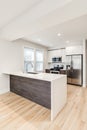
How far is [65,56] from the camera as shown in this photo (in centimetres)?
606

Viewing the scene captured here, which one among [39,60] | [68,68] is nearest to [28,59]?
[39,60]

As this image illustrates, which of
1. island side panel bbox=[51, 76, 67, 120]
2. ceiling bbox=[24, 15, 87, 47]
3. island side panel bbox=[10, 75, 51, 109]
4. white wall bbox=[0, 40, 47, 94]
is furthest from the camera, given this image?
white wall bbox=[0, 40, 47, 94]

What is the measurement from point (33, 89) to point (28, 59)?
2582mm

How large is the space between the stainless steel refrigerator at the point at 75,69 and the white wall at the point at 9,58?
9.32 feet

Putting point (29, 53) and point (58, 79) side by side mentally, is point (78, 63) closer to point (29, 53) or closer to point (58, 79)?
point (29, 53)

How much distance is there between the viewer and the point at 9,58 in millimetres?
4105

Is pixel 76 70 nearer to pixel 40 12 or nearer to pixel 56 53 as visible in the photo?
pixel 56 53

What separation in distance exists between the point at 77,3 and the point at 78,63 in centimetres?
405

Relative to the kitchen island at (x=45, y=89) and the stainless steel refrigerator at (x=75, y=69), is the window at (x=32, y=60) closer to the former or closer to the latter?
the kitchen island at (x=45, y=89)

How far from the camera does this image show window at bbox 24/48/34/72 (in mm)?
5073

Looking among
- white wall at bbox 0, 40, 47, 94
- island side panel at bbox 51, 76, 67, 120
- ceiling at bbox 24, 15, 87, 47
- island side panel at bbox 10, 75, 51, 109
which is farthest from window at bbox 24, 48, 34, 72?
island side panel at bbox 51, 76, 67, 120

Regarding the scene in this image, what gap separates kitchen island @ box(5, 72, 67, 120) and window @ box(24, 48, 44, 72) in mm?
1466

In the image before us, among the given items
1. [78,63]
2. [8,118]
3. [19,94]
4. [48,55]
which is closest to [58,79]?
[8,118]

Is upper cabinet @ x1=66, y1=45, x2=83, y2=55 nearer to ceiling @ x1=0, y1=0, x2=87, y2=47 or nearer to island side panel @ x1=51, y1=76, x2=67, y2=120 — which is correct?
ceiling @ x1=0, y1=0, x2=87, y2=47
